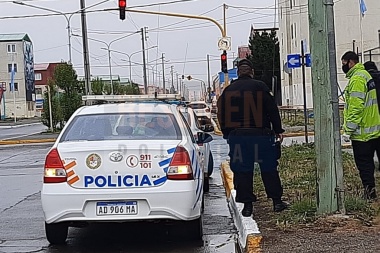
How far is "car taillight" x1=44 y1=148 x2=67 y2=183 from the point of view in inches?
280

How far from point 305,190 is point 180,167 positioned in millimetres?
2804

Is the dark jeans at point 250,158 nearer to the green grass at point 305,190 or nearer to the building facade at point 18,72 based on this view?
the green grass at point 305,190

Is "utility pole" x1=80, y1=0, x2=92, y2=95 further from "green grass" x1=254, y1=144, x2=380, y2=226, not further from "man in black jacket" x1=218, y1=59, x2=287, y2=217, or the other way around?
"man in black jacket" x1=218, y1=59, x2=287, y2=217

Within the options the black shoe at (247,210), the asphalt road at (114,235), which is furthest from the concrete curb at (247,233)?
the asphalt road at (114,235)

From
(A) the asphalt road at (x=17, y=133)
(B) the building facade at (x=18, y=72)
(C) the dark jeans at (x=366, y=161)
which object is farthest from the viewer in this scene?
(B) the building facade at (x=18, y=72)

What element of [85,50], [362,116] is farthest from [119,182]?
[85,50]

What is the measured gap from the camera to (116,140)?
24.3ft

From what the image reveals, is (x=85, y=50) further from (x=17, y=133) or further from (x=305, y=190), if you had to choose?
(x=305, y=190)

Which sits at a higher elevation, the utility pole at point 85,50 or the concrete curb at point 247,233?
the utility pole at point 85,50

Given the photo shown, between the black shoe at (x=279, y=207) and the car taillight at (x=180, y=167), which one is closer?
the car taillight at (x=180, y=167)

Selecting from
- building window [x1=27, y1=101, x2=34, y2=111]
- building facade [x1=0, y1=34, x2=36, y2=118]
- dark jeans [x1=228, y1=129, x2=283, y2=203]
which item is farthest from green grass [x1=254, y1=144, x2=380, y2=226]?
building window [x1=27, y1=101, x2=34, y2=111]

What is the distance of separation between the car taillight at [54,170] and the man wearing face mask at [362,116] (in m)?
3.27

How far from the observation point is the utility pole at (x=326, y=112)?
7.09 metres

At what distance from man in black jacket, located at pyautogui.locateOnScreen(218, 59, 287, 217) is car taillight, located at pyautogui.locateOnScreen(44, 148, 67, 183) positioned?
1871 millimetres
